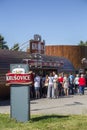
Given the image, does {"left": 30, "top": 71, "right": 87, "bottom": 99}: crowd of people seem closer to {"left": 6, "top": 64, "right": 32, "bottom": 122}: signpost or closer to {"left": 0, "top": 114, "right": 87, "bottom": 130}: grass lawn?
{"left": 6, "top": 64, "right": 32, "bottom": 122}: signpost

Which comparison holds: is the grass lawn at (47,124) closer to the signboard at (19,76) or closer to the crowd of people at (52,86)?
the signboard at (19,76)

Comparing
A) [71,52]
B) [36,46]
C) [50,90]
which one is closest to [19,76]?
[50,90]

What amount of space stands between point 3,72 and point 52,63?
26.6 feet

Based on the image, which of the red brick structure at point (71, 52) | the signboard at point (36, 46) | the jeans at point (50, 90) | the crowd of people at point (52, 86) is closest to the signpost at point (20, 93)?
the crowd of people at point (52, 86)

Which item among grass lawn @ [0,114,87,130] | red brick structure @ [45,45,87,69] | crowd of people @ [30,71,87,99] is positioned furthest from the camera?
red brick structure @ [45,45,87,69]

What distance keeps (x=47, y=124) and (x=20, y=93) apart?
5.07 feet

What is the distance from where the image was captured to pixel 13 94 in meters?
14.0

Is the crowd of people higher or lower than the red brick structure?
lower

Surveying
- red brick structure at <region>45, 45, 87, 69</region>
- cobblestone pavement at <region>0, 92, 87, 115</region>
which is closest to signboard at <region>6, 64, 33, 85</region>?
cobblestone pavement at <region>0, 92, 87, 115</region>

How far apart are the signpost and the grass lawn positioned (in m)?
0.27

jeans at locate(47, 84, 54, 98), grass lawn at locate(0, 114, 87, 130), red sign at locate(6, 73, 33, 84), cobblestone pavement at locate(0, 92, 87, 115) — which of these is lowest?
cobblestone pavement at locate(0, 92, 87, 115)

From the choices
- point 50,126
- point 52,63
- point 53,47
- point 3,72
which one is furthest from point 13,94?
point 53,47

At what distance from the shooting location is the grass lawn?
40.8 feet

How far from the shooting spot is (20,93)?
1386cm
